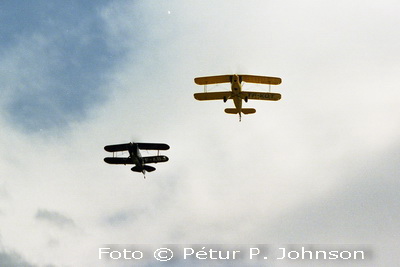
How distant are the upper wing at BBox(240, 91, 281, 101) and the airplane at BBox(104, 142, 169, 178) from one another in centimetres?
1394

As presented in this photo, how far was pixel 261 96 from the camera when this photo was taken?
72.6m

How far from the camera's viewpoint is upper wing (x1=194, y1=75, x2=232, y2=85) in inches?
2766

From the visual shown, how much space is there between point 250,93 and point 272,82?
11.6 ft

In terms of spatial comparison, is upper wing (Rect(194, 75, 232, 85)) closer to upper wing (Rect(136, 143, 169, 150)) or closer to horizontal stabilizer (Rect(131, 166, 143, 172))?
upper wing (Rect(136, 143, 169, 150))

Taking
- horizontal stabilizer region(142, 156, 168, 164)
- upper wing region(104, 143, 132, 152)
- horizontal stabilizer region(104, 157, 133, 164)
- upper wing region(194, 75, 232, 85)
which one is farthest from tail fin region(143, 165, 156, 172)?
upper wing region(194, 75, 232, 85)

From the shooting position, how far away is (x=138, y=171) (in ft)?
261

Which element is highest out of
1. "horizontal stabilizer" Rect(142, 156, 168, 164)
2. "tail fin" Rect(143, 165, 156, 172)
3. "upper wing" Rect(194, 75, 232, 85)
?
"upper wing" Rect(194, 75, 232, 85)

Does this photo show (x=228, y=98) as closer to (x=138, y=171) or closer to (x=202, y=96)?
(x=202, y=96)

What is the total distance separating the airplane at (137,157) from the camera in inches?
2980

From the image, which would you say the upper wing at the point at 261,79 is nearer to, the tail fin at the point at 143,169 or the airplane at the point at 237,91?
the airplane at the point at 237,91

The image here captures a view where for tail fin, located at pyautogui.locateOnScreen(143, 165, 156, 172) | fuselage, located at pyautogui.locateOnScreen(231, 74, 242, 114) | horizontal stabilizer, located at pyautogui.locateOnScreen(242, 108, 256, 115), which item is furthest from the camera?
tail fin, located at pyautogui.locateOnScreen(143, 165, 156, 172)

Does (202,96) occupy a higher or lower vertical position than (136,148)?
higher

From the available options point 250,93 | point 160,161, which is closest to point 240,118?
point 250,93

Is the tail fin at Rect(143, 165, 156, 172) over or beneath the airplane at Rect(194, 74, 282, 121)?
beneath
